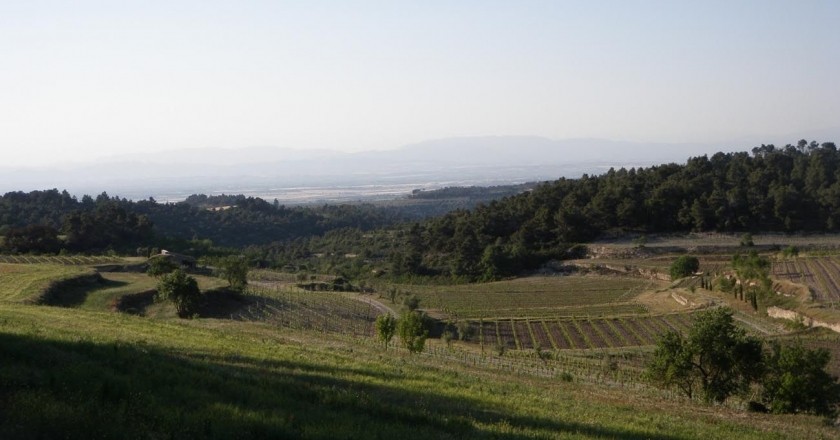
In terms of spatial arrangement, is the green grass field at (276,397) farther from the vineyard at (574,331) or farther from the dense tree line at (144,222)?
the dense tree line at (144,222)

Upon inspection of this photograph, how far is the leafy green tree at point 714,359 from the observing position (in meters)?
19.9

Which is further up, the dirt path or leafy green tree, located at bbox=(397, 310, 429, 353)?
leafy green tree, located at bbox=(397, 310, 429, 353)

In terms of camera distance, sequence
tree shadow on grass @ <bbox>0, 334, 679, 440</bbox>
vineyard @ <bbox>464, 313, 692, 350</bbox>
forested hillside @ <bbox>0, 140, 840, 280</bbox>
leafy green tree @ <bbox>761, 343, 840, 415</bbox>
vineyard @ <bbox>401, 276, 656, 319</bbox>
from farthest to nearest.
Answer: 1. forested hillside @ <bbox>0, 140, 840, 280</bbox>
2. vineyard @ <bbox>401, 276, 656, 319</bbox>
3. vineyard @ <bbox>464, 313, 692, 350</bbox>
4. leafy green tree @ <bbox>761, 343, 840, 415</bbox>
5. tree shadow on grass @ <bbox>0, 334, 679, 440</bbox>

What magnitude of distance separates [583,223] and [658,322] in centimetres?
4356

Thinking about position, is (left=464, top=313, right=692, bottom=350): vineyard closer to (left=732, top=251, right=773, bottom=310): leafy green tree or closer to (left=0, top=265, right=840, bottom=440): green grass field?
(left=732, top=251, right=773, bottom=310): leafy green tree

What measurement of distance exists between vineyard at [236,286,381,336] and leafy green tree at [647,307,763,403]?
21170 millimetres

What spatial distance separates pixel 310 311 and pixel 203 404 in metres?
39.5

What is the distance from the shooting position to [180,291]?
3450 centimetres

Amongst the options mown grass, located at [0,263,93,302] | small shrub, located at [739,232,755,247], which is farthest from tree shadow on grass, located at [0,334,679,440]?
small shrub, located at [739,232,755,247]

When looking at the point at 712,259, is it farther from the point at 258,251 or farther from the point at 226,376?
the point at 226,376

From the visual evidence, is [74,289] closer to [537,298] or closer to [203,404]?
[203,404]

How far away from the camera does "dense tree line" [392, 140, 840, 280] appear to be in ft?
286

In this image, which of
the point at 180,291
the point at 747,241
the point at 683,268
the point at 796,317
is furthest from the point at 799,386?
the point at 747,241

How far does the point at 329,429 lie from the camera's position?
8.04m
